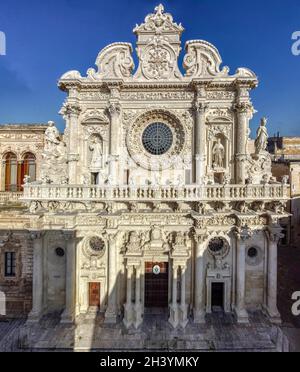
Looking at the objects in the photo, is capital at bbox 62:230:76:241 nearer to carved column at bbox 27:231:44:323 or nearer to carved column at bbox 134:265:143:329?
carved column at bbox 27:231:44:323

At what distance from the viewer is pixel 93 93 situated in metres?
15.9

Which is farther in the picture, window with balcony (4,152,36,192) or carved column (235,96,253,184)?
window with balcony (4,152,36,192)

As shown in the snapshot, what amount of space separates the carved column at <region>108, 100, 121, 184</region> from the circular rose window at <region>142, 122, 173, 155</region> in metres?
1.84

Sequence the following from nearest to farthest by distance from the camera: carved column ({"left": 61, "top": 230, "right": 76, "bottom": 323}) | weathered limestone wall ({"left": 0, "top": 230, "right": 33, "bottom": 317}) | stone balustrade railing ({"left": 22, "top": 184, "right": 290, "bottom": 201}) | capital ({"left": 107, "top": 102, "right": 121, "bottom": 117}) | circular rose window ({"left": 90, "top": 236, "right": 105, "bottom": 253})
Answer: stone balustrade railing ({"left": 22, "top": 184, "right": 290, "bottom": 201})
carved column ({"left": 61, "top": 230, "right": 76, "bottom": 323})
circular rose window ({"left": 90, "top": 236, "right": 105, "bottom": 253})
capital ({"left": 107, "top": 102, "right": 121, "bottom": 117})
weathered limestone wall ({"left": 0, "top": 230, "right": 33, "bottom": 317})

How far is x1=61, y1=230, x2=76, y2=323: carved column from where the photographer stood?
1426cm

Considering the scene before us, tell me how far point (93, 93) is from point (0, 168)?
27.1 feet

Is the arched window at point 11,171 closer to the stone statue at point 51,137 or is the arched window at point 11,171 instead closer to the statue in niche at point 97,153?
the stone statue at point 51,137

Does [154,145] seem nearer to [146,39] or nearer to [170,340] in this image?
[146,39]

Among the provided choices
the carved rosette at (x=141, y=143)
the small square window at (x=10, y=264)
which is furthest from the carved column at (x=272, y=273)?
the small square window at (x=10, y=264)

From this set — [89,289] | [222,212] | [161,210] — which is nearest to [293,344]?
[222,212]

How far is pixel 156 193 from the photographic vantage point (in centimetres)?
1401

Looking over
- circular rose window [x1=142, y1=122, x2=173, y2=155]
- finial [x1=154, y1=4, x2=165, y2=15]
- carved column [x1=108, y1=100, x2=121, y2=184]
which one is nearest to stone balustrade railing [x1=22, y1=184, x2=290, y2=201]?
carved column [x1=108, y1=100, x2=121, y2=184]

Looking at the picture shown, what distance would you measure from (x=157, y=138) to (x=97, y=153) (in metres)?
3.93

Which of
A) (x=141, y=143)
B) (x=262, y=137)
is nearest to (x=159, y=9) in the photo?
(x=141, y=143)
